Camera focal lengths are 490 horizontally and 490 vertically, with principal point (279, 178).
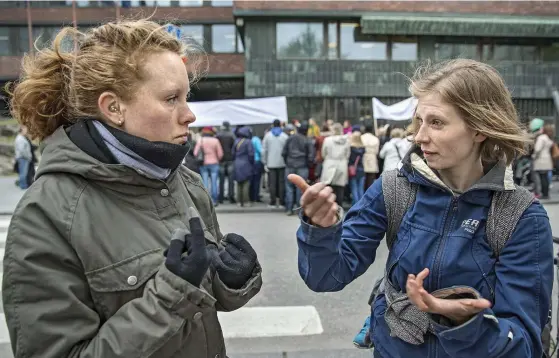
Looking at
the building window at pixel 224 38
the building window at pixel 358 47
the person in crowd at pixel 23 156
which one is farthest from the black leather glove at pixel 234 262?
the building window at pixel 224 38

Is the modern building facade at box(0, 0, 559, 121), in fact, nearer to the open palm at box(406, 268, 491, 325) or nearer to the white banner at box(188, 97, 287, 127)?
the white banner at box(188, 97, 287, 127)

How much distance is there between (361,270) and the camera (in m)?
2.01

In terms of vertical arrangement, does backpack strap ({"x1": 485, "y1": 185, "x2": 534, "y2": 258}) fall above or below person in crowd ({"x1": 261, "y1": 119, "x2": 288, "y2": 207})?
above

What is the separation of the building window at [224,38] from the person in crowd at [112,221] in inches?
1194

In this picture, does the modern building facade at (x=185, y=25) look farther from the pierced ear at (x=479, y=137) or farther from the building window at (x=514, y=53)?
the pierced ear at (x=479, y=137)

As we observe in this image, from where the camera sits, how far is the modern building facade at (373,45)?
23719 mm

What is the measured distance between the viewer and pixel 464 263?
1.72m

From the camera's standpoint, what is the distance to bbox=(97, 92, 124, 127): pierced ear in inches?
63.0

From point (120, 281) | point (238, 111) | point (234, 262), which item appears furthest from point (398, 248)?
point (238, 111)

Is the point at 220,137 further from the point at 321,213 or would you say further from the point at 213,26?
the point at 213,26

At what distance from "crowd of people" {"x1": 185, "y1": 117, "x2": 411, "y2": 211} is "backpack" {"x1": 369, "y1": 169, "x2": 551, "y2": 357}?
8.30m

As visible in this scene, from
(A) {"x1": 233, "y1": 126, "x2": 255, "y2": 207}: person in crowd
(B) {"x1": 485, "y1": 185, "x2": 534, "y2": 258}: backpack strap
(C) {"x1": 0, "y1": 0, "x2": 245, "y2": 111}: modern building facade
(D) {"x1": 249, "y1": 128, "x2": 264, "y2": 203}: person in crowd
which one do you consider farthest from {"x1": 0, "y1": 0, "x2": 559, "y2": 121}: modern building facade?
(B) {"x1": 485, "y1": 185, "x2": 534, "y2": 258}: backpack strap

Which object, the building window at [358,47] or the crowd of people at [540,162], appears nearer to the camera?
the crowd of people at [540,162]

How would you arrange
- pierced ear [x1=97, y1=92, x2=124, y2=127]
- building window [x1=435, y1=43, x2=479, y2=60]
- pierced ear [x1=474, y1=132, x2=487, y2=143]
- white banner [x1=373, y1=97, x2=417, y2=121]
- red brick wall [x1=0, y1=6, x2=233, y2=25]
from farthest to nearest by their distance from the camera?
1. red brick wall [x1=0, y1=6, x2=233, y2=25]
2. building window [x1=435, y1=43, x2=479, y2=60]
3. white banner [x1=373, y1=97, x2=417, y2=121]
4. pierced ear [x1=474, y1=132, x2=487, y2=143]
5. pierced ear [x1=97, y1=92, x2=124, y2=127]
